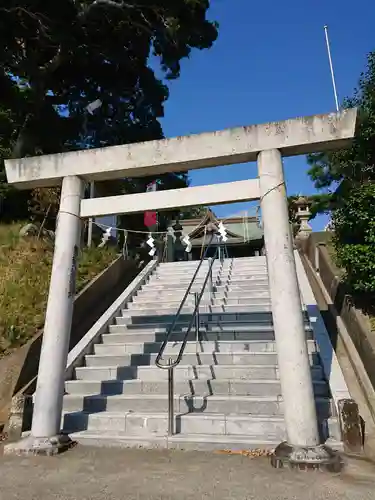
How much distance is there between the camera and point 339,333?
6.51m

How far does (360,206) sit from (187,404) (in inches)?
164

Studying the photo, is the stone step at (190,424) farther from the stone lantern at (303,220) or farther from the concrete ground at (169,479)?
the stone lantern at (303,220)

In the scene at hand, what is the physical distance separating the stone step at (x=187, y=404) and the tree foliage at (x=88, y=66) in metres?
9.79

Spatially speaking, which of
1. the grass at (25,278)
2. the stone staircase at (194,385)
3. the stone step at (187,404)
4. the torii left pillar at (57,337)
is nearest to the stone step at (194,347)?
the stone staircase at (194,385)

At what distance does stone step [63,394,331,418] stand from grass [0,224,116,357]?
1818 millimetres

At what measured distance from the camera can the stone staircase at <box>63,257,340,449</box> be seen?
4.63m

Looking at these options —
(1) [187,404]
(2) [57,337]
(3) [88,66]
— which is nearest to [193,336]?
(1) [187,404]

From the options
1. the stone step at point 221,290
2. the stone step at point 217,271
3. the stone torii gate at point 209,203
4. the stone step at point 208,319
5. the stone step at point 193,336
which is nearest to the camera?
the stone torii gate at point 209,203

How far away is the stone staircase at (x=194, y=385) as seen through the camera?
4629 mm

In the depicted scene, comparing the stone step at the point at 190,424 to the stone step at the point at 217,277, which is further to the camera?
the stone step at the point at 217,277

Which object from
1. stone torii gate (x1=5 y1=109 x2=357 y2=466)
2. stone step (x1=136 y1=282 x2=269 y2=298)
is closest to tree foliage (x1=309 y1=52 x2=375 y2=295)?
stone torii gate (x1=5 y1=109 x2=357 y2=466)

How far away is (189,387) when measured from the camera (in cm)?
552

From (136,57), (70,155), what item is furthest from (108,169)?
(136,57)

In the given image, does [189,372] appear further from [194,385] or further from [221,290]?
[221,290]
